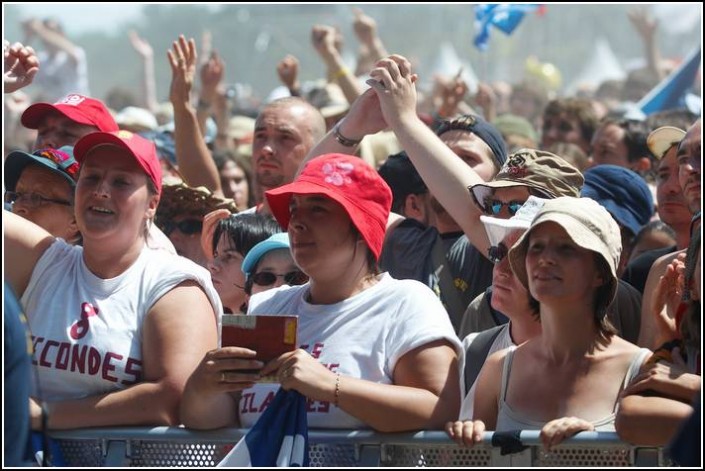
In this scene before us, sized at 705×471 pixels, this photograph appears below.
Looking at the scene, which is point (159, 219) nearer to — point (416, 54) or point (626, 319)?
point (626, 319)

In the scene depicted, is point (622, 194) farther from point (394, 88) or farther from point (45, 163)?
point (45, 163)

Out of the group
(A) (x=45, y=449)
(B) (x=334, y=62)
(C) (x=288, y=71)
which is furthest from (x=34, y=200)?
(C) (x=288, y=71)

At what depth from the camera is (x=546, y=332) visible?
4109 mm

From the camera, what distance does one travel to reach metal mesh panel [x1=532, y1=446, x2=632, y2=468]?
376 cm

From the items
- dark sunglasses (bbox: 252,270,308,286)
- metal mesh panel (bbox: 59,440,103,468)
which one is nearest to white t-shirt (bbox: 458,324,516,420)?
dark sunglasses (bbox: 252,270,308,286)

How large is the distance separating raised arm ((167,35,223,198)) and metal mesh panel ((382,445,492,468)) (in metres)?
3.14

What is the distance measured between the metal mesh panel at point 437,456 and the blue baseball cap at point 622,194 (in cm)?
178

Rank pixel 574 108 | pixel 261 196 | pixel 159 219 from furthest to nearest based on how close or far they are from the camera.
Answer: pixel 574 108, pixel 261 196, pixel 159 219

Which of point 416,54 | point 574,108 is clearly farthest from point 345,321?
point 416,54

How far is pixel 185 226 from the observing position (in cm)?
644

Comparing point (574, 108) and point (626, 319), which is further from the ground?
point (574, 108)

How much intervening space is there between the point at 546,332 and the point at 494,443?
44 centimetres

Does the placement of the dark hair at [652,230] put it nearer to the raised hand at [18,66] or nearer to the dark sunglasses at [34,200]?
the dark sunglasses at [34,200]

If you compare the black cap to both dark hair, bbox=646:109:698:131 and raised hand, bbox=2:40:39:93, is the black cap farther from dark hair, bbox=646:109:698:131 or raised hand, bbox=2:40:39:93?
dark hair, bbox=646:109:698:131
